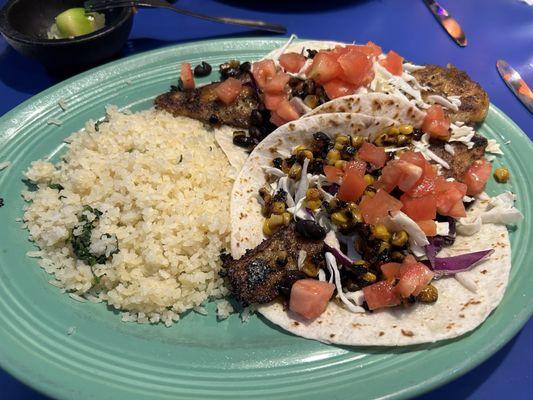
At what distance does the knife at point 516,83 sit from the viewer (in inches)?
175

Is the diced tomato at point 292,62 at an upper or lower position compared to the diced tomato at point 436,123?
upper

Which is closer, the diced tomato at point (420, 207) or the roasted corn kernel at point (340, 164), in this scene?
the diced tomato at point (420, 207)

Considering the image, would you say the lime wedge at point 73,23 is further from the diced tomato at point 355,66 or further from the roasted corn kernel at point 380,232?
the roasted corn kernel at point 380,232

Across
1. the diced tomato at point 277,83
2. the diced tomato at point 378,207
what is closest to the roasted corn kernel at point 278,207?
the diced tomato at point 378,207

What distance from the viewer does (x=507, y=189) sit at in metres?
3.34

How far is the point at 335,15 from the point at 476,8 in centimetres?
177

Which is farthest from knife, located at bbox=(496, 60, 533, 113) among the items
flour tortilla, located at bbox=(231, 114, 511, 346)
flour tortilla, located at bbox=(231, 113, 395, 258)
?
flour tortilla, located at bbox=(231, 113, 395, 258)

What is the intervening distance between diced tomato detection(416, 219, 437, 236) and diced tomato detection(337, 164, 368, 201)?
0.41m

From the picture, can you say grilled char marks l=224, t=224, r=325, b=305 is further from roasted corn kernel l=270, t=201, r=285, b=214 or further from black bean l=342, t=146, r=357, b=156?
black bean l=342, t=146, r=357, b=156

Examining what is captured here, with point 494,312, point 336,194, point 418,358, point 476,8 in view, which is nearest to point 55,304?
point 336,194

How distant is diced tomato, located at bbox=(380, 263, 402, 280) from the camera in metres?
2.78

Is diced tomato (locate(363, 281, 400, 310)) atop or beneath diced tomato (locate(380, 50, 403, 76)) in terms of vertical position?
beneath

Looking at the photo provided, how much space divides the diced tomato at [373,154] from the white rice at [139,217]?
3.27 ft

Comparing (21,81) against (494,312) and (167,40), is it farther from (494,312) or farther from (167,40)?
(494,312)
